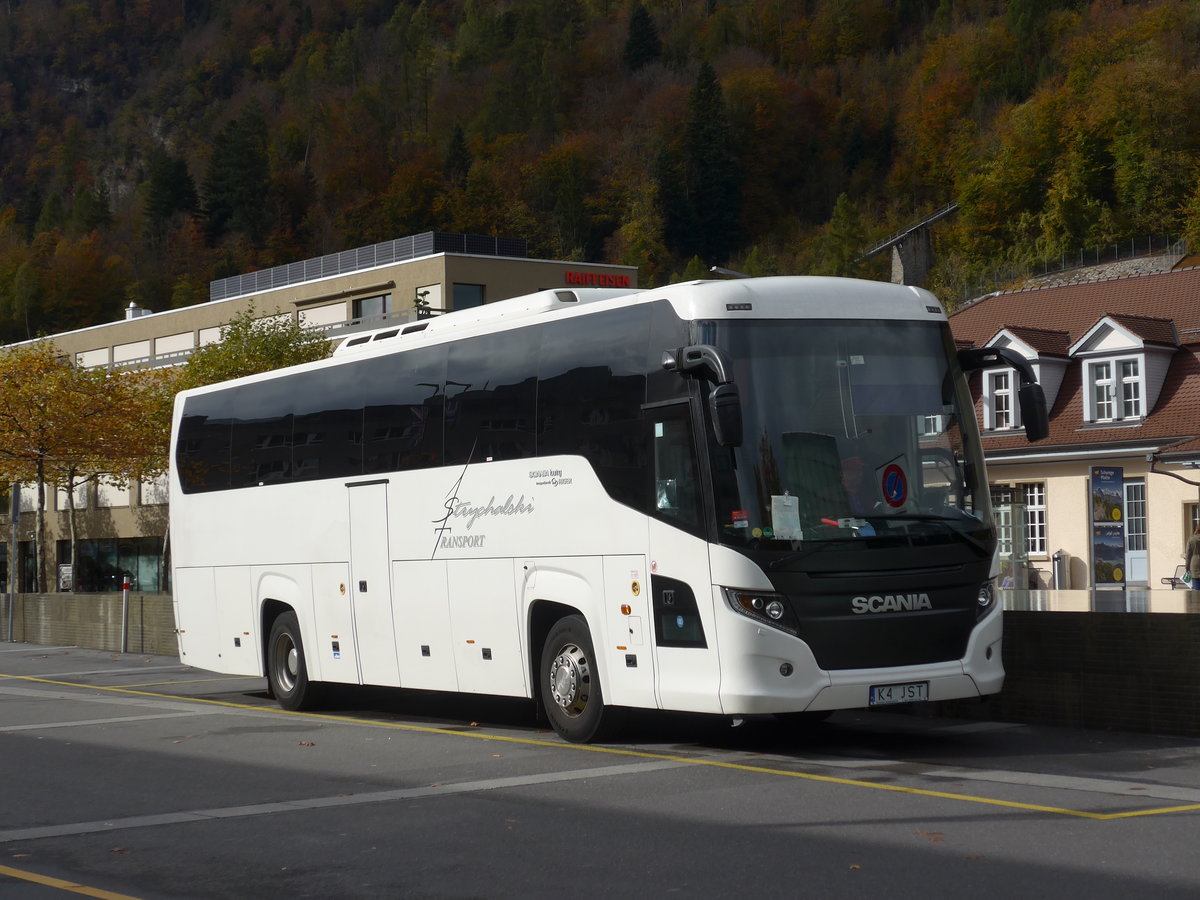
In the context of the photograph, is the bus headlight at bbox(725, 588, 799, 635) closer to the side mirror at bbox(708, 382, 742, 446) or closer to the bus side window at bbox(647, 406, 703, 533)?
the bus side window at bbox(647, 406, 703, 533)

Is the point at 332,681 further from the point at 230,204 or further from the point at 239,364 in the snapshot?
the point at 230,204

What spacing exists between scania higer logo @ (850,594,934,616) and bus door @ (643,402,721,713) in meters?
1.05

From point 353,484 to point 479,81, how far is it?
436ft

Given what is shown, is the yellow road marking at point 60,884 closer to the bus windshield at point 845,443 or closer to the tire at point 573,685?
the bus windshield at point 845,443

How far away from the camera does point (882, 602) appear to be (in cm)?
1159

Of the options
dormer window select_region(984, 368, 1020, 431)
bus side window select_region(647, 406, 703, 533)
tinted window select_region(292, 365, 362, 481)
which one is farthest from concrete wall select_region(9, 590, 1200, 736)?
dormer window select_region(984, 368, 1020, 431)

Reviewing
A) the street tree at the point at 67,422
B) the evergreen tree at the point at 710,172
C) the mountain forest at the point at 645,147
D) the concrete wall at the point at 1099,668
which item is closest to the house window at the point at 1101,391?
the concrete wall at the point at 1099,668

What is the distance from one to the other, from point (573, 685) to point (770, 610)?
236 cm

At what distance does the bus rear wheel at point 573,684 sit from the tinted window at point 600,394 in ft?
4.25

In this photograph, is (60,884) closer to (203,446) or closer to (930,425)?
(930,425)

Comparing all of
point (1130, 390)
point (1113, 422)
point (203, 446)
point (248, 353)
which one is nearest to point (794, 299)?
point (203, 446)

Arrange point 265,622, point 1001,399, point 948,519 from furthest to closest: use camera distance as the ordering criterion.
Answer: point 1001,399 → point 265,622 → point 948,519

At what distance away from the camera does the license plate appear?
11.5 meters

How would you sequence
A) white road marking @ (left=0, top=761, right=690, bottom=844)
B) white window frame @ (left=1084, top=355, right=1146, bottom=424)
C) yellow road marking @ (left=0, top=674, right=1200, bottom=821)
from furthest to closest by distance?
white window frame @ (left=1084, top=355, right=1146, bottom=424), white road marking @ (left=0, top=761, right=690, bottom=844), yellow road marking @ (left=0, top=674, right=1200, bottom=821)
